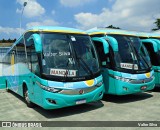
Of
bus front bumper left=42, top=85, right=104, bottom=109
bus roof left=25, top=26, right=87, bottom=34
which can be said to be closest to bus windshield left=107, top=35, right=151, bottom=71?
bus roof left=25, top=26, right=87, bottom=34

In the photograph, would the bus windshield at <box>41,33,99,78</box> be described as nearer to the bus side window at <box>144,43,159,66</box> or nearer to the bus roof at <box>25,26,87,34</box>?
the bus roof at <box>25,26,87,34</box>

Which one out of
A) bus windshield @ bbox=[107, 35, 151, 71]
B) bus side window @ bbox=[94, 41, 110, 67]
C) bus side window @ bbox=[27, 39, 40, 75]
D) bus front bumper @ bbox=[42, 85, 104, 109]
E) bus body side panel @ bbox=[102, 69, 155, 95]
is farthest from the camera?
bus side window @ bbox=[94, 41, 110, 67]

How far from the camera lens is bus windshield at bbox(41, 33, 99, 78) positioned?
8281mm

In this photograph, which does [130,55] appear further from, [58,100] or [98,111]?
[58,100]

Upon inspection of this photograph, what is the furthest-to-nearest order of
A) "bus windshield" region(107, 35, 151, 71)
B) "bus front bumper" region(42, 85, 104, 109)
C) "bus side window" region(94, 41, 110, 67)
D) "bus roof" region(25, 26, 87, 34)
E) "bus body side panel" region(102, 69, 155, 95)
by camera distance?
"bus side window" region(94, 41, 110, 67)
"bus windshield" region(107, 35, 151, 71)
"bus body side panel" region(102, 69, 155, 95)
"bus roof" region(25, 26, 87, 34)
"bus front bumper" region(42, 85, 104, 109)

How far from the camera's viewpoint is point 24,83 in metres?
10.4

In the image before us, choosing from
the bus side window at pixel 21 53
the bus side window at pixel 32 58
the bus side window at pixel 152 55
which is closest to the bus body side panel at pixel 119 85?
the bus side window at pixel 152 55

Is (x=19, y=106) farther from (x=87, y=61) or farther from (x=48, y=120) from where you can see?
(x=87, y=61)

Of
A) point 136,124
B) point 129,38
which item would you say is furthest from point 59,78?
point 129,38

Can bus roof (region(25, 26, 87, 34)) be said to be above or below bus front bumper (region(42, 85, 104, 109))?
above

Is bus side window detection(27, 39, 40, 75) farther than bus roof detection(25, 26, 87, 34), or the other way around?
bus roof detection(25, 26, 87, 34)

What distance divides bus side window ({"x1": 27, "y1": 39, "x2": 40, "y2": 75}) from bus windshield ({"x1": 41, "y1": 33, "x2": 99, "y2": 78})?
42 cm

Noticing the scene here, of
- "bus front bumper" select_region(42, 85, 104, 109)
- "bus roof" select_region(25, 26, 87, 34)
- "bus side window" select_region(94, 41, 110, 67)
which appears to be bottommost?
"bus front bumper" select_region(42, 85, 104, 109)

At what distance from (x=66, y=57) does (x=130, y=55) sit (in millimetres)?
3150
